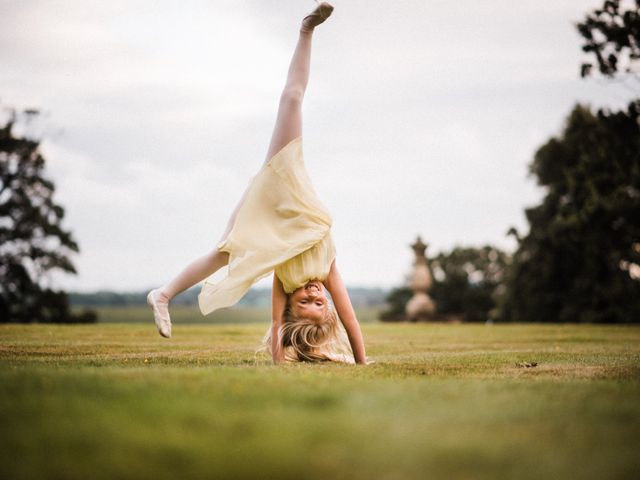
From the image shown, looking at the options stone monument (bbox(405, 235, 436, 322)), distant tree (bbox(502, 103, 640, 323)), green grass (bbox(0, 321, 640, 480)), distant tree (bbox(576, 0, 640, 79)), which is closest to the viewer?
green grass (bbox(0, 321, 640, 480))

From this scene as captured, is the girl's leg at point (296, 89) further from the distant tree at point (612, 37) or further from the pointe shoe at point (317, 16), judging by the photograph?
the distant tree at point (612, 37)

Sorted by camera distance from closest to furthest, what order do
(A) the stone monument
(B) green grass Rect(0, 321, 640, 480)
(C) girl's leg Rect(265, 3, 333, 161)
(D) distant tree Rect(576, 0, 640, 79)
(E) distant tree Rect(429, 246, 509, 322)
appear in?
(B) green grass Rect(0, 321, 640, 480) < (C) girl's leg Rect(265, 3, 333, 161) < (D) distant tree Rect(576, 0, 640, 79) < (A) the stone monument < (E) distant tree Rect(429, 246, 509, 322)

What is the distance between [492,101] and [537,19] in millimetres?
6783

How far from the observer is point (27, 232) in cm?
3000

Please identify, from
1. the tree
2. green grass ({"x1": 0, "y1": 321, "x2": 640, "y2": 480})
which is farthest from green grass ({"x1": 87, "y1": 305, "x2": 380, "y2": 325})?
green grass ({"x1": 0, "y1": 321, "x2": 640, "y2": 480})

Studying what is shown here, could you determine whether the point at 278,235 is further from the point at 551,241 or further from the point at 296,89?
the point at 551,241

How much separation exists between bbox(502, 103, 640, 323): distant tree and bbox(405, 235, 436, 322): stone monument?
6.65 meters

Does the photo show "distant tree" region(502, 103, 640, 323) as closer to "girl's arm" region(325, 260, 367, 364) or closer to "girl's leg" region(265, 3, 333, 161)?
"girl's leg" region(265, 3, 333, 161)

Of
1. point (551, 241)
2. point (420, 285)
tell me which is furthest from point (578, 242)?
point (420, 285)

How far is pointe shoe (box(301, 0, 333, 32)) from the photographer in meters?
6.57

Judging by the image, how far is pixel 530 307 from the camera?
31.5 metres

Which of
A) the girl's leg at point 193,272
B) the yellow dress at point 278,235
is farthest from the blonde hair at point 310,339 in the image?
the girl's leg at point 193,272

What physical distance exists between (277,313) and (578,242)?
83.9 feet

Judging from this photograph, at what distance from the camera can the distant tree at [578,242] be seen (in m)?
25.0
